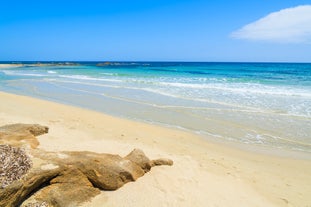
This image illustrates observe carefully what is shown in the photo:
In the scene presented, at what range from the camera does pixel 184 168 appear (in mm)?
5320

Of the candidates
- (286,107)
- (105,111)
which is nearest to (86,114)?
(105,111)

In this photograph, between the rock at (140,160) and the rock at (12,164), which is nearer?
the rock at (12,164)

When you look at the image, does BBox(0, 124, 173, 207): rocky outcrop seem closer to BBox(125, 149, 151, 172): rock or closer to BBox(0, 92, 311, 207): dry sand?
BBox(125, 149, 151, 172): rock

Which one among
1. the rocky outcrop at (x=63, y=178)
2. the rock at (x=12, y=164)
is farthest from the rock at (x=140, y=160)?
the rock at (x=12, y=164)

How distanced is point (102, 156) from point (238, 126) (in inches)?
252

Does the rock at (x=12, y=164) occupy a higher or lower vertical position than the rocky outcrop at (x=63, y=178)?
Result: higher

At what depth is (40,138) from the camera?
21.0 feet

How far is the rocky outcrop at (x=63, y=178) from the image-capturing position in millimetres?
3266

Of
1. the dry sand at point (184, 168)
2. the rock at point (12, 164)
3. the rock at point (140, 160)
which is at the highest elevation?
the rock at point (12, 164)

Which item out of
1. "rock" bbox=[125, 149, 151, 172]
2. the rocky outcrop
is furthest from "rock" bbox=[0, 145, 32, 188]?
"rock" bbox=[125, 149, 151, 172]

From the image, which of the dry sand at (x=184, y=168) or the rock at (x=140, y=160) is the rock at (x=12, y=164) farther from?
the rock at (x=140, y=160)

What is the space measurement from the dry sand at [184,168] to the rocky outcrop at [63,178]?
200mm

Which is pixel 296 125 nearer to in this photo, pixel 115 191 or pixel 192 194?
pixel 192 194

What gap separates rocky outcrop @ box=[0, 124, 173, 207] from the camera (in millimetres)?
3266
